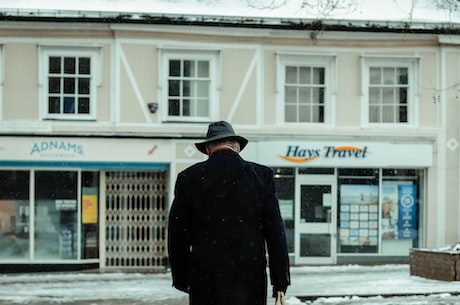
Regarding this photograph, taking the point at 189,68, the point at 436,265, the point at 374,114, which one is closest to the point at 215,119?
the point at 189,68

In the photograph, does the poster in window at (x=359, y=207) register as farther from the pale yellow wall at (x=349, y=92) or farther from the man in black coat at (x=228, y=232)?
the man in black coat at (x=228, y=232)

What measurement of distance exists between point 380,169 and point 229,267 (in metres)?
14.8

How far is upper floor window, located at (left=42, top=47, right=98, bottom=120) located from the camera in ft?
58.9

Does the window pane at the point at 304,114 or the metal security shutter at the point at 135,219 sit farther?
the window pane at the point at 304,114

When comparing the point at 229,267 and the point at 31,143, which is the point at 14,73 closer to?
the point at 31,143

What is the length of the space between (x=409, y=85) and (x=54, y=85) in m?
8.44

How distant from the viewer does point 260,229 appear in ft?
15.9

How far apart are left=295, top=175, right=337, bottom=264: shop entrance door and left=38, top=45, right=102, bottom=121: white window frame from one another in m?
5.39

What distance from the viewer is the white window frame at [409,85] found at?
1891 cm

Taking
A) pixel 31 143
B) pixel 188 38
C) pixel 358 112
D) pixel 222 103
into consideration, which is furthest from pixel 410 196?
pixel 31 143

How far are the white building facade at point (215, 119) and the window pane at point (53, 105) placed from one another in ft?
0.11

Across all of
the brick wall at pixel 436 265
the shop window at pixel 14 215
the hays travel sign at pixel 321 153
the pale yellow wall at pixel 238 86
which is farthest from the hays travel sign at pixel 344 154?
the shop window at pixel 14 215

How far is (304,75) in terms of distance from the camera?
62.0 ft

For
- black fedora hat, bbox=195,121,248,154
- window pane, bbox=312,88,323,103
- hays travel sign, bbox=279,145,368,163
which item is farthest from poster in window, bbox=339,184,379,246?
black fedora hat, bbox=195,121,248,154
